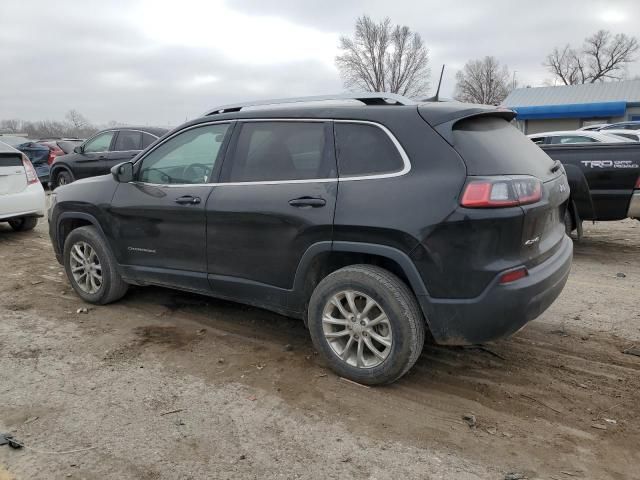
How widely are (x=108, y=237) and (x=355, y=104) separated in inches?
101

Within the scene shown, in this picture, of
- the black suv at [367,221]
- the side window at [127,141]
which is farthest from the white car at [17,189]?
the black suv at [367,221]

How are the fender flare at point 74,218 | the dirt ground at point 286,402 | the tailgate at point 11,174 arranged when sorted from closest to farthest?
the dirt ground at point 286,402 < the fender flare at point 74,218 < the tailgate at point 11,174

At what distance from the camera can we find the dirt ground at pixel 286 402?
8.84 feet

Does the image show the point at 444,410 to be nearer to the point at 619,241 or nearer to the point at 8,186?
the point at 619,241

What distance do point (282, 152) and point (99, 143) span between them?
9.31 meters

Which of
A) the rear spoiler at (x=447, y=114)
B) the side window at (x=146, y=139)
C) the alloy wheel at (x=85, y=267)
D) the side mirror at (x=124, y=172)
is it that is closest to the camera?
the rear spoiler at (x=447, y=114)

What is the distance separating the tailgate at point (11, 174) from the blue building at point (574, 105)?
32.6m

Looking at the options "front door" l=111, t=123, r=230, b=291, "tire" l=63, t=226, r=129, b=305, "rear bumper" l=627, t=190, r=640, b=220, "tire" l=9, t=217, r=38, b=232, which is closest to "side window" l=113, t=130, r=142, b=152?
"tire" l=9, t=217, r=38, b=232

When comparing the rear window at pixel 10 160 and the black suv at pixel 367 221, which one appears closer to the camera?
the black suv at pixel 367 221

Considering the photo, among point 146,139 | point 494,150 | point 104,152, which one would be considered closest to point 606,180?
point 494,150

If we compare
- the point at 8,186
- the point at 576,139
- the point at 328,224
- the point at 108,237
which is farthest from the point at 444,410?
the point at 576,139

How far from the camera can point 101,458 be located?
2.75 meters

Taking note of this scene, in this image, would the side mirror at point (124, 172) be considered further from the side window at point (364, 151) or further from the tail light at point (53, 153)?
the tail light at point (53, 153)

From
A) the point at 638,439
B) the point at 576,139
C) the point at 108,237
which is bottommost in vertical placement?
the point at 638,439
